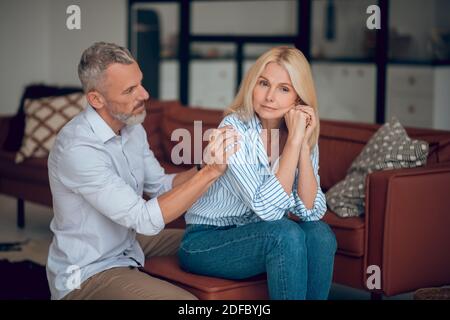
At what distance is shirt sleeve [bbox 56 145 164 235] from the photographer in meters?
2.36

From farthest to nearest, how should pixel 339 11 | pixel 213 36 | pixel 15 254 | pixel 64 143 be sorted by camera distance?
pixel 213 36 → pixel 339 11 → pixel 15 254 → pixel 64 143

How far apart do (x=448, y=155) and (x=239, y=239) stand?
4.82ft

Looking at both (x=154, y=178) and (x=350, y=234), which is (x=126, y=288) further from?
(x=350, y=234)

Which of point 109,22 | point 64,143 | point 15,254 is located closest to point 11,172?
point 15,254

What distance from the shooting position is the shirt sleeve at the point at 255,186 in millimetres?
2465

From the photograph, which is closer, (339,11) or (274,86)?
(274,86)

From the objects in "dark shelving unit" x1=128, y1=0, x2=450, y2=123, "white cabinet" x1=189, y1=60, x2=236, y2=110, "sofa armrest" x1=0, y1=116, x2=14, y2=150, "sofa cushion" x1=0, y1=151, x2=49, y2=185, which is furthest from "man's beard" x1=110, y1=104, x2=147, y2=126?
"white cabinet" x1=189, y1=60, x2=236, y2=110

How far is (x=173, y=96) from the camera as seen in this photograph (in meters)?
6.55

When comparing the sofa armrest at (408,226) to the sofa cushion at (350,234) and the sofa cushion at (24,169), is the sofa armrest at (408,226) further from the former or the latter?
the sofa cushion at (24,169)

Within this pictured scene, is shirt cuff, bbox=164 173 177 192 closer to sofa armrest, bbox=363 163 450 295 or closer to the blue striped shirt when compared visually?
the blue striped shirt

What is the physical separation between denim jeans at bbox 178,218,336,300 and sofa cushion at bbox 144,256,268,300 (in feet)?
0.09

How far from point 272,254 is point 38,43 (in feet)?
18.2

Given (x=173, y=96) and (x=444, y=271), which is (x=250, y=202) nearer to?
(x=444, y=271)

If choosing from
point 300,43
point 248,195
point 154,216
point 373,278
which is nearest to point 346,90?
point 300,43
